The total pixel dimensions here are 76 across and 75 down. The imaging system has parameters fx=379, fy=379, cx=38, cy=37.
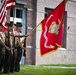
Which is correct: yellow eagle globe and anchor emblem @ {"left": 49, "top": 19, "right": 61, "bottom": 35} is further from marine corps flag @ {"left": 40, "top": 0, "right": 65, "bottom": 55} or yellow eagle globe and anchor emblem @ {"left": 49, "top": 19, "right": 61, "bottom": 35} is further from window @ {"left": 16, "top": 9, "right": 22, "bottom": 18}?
window @ {"left": 16, "top": 9, "right": 22, "bottom": 18}

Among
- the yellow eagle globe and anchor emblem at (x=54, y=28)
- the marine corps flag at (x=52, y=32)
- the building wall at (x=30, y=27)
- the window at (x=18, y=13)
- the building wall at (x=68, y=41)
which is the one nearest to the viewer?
the marine corps flag at (x=52, y=32)

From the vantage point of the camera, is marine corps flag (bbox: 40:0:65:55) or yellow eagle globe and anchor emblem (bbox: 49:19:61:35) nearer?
marine corps flag (bbox: 40:0:65:55)

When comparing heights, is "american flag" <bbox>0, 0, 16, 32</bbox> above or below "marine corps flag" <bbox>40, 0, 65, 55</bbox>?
above

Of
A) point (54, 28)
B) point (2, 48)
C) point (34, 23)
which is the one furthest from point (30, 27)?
point (54, 28)

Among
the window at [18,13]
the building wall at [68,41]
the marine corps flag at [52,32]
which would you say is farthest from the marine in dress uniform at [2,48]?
the building wall at [68,41]

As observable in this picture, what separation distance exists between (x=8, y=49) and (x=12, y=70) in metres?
1.16

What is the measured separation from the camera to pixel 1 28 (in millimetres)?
13438

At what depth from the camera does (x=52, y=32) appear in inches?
516

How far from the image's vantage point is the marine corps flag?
508 inches

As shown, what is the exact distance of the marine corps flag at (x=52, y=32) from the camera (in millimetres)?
12891

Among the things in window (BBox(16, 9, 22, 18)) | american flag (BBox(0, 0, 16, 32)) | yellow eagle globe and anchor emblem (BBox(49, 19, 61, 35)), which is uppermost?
window (BBox(16, 9, 22, 18))

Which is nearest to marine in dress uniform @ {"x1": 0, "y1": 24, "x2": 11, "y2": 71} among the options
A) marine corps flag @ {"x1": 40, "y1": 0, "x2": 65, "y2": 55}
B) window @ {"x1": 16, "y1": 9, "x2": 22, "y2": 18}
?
marine corps flag @ {"x1": 40, "y1": 0, "x2": 65, "y2": 55}

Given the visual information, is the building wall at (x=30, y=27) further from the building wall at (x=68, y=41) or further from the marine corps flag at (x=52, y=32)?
the marine corps flag at (x=52, y=32)

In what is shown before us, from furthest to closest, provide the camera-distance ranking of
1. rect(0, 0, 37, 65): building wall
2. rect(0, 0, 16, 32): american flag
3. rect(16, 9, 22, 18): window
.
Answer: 1. rect(0, 0, 37, 65): building wall
2. rect(16, 9, 22, 18): window
3. rect(0, 0, 16, 32): american flag
